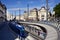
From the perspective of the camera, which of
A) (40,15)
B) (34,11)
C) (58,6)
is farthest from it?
(34,11)

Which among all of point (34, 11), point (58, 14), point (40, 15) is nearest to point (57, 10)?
point (58, 14)

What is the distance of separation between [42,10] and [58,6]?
4860 cm

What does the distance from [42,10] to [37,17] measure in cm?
624

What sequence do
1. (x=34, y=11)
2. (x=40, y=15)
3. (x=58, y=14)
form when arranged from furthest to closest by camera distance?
(x=34, y=11) < (x=40, y=15) < (x=58, y=14)

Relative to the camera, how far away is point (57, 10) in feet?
340

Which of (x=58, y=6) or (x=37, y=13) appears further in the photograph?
(x=37, y=13)

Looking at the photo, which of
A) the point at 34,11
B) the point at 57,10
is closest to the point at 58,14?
the point at 57,10

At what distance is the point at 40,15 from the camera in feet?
509

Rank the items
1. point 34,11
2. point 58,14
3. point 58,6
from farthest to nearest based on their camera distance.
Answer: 1. point 34,11
2. point 58,6
3. point 58,14

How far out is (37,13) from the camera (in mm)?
163375

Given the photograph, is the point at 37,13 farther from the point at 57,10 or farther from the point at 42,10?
the point at 57,10

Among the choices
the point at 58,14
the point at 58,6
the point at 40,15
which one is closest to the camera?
the point at 58,14

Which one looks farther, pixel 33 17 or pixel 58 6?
pixel 33 17

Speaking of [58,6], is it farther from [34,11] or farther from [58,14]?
[34,11]
